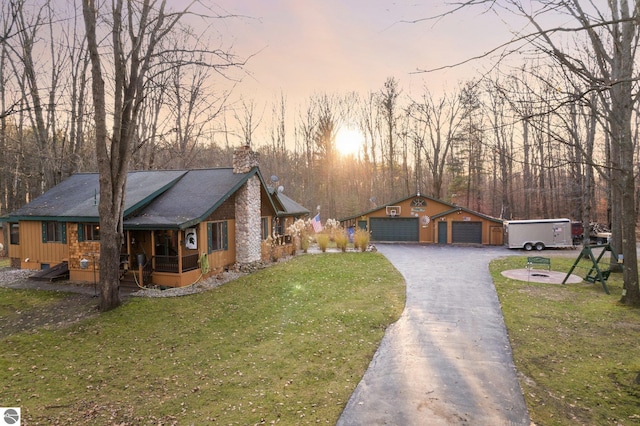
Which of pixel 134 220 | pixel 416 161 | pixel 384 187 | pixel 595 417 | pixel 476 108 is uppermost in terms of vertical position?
pixel 476 108

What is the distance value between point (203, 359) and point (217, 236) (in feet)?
28.3

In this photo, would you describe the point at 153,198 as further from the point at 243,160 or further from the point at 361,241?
the point at 361,241

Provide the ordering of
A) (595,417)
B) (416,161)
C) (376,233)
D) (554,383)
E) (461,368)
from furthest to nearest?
(416,161)
(376,233)
(461,368)
(554,383)
(595,417)

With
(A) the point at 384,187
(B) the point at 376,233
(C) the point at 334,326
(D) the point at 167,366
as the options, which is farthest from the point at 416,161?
(D) the point at 167,366

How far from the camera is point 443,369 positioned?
6906mm

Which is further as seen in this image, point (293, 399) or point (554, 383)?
point (554, 383)

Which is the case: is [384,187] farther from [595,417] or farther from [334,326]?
[595,417]

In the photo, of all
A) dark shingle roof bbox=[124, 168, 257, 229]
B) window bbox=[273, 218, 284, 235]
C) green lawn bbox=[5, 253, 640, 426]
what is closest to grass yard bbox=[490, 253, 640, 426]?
green lawn bbox=[5, 253, 640, 426]

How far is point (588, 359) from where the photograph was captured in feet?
24.0

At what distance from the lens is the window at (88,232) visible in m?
14.5

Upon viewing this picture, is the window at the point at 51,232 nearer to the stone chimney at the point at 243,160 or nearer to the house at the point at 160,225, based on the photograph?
the house at the point at 160,225

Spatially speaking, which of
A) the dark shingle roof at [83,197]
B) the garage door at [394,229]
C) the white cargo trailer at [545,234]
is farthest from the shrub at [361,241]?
the dark shingle roof at [83,197]

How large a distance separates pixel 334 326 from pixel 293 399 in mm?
3553

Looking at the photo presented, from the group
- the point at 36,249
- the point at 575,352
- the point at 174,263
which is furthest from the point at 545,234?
the point at 36,249
